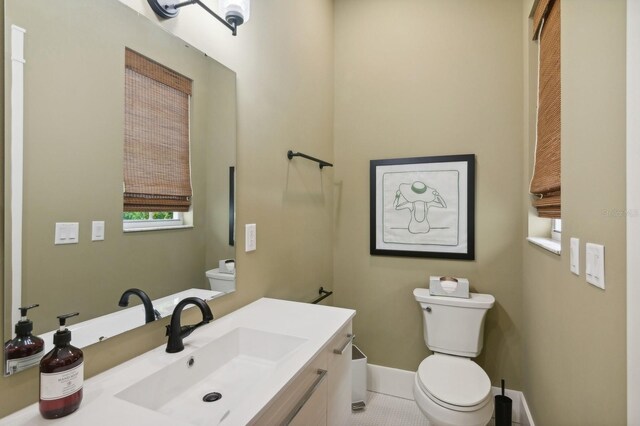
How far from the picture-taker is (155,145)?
1.09m

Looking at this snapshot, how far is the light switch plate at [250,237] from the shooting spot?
151cm

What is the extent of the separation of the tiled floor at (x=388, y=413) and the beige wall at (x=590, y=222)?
84 cm

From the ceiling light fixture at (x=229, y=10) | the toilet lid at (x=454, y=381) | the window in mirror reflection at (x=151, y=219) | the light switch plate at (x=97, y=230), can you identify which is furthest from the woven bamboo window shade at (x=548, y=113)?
the light switch plate at (x=97, y=230)

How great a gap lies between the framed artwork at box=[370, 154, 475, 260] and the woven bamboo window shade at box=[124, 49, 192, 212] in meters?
1.51

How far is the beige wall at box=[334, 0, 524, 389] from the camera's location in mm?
2102

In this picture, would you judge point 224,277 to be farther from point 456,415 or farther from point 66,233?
point 456,415

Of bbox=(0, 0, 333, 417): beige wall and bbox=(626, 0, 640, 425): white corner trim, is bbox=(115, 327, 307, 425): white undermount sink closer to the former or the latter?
bbox=(0, 0, 333, 417): beige wall

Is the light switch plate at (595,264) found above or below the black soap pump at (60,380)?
above

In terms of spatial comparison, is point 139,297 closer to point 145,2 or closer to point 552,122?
point 145,2

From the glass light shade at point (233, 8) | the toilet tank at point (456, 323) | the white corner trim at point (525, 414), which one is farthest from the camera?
the toilet tank at point (456, 323)

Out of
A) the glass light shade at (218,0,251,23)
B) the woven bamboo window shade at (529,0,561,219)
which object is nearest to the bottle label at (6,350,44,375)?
the glass light shade at (218,0,251,23)

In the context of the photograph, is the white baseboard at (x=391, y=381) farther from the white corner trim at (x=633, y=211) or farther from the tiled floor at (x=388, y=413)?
the white corner trim at (x=633, y=211)

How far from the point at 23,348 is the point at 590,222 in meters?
1.56

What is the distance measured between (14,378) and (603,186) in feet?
5.16
